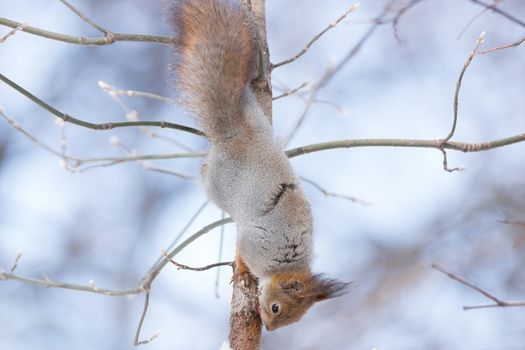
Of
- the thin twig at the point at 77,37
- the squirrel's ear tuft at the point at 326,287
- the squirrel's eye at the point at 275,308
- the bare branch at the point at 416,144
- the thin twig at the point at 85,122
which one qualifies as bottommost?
the squirrel's eye at the point at 275,308

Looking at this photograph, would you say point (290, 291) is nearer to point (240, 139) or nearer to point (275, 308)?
point (275, 308)

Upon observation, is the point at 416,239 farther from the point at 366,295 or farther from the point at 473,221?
the point at 366,295

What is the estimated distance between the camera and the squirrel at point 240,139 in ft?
6.86

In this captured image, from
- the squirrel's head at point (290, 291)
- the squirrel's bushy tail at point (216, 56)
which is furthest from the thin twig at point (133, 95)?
the squirrel's head at point (290, 291)

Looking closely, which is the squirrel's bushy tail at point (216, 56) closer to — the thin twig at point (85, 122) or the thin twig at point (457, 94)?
the thin twig at point (85, 122)

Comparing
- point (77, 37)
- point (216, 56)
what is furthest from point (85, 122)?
point (216, 56)

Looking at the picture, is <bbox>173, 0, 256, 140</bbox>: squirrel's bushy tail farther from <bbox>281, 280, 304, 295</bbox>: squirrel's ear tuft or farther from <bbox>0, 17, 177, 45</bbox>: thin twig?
<bbox>281, 280, 304, 295</bbox>: squirrel's ear tuft

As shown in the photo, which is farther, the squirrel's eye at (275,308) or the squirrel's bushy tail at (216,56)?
the squirrel's eye at (275,308)

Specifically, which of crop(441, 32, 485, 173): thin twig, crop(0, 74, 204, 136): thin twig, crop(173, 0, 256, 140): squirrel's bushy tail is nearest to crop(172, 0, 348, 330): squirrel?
crop(173, 0, 256, 140): squirrel's bushy tail

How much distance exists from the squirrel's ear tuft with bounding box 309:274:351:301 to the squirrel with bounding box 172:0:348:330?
0.01 meters

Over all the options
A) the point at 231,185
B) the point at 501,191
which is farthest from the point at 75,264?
the point at 231,185

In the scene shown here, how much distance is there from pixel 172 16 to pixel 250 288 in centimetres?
78

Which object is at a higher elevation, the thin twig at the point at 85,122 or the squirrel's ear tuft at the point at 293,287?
the thin twig at the point at 85,122

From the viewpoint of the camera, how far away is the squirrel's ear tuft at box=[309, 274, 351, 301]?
2.20 meters
